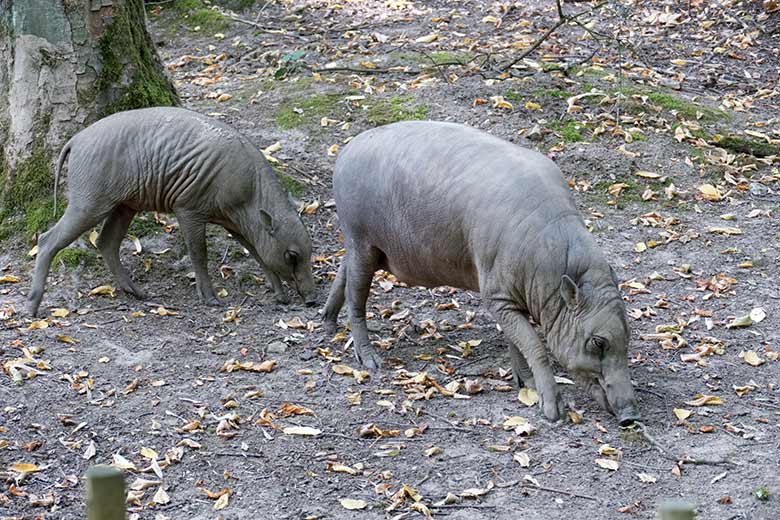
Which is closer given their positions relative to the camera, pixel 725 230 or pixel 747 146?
pixel 725 230

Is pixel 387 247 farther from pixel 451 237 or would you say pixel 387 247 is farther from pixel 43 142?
pixel 43 142

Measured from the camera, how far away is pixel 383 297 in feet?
28.2

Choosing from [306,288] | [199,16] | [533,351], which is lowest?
[306,288]

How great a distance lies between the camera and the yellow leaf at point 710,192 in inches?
379

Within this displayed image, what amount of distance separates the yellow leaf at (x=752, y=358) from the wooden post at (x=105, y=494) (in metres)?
5.53

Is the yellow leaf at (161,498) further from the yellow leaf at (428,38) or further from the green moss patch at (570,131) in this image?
the yellow leaf at (428,38)

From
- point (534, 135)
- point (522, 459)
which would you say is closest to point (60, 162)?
point (534, 135)

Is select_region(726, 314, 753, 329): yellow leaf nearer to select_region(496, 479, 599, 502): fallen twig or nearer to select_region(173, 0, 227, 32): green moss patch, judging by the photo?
select_region(496, 479, 599, 502): fallen twig

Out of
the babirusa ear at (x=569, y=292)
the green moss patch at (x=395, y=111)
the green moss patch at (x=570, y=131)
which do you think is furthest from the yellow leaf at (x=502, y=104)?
the babirusa ear at (x=569, y=292)

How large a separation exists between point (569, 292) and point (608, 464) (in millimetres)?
1049

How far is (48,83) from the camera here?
876cm

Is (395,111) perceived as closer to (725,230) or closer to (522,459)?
(725,230)

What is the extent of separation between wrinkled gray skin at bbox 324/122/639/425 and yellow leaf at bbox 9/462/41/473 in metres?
2.39

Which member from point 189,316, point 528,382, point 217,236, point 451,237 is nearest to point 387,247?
point 451,237
